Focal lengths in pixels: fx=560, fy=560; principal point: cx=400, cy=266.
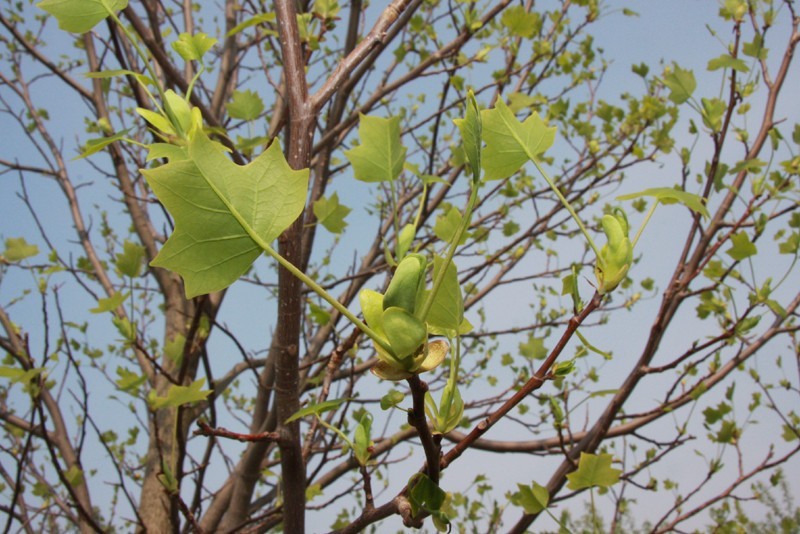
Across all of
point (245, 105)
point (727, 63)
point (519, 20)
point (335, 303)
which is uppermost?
point (519, 20)

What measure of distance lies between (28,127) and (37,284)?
5.86 feet

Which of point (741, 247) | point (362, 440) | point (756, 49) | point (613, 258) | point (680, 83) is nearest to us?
point (613, 258)

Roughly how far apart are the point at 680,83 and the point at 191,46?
122 centimetres

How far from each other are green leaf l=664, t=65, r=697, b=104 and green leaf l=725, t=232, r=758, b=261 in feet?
1.32

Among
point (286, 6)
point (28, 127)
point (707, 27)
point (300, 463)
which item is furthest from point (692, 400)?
point (28, 127)

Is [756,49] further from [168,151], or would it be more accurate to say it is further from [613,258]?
[168,151]

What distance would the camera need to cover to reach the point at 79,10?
Result: 2.13 ft

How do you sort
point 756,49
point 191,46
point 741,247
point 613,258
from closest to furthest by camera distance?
point 613,258, point 191,46, point 741,247, point 756,49

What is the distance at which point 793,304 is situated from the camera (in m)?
1.85

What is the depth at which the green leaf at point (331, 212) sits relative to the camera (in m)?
1.25

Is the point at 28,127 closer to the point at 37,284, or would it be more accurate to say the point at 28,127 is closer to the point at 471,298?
the point at 37,284

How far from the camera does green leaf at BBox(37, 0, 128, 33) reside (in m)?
0.63

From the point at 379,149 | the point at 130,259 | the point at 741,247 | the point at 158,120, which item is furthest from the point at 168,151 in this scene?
the point at 741,247

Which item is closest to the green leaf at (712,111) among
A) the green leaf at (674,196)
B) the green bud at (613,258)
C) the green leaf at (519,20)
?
the green leaf at (519,20)
